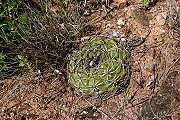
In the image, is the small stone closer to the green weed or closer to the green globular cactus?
the green globular cactus

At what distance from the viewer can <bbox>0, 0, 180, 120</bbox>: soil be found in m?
2.03

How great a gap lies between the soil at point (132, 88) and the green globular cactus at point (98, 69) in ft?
0.54

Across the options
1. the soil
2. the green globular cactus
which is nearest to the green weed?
the soil

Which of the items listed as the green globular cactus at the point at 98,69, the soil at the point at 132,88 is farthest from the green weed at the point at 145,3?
the green globular cactus at the point at 98,69

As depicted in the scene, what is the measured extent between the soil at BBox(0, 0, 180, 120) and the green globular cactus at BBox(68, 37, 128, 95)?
0.54 ft

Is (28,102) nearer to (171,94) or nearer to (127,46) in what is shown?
(127,46)

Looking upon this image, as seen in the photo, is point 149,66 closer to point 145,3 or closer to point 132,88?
point 132,88

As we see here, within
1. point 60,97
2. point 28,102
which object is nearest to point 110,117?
point 60,97

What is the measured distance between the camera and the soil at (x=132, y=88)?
6.66 feet

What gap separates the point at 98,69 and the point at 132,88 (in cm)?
44

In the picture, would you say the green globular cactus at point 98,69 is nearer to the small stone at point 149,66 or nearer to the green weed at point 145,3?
the small stone at point 149,66

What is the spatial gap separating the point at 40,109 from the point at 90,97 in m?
0.53

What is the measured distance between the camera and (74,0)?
280cm

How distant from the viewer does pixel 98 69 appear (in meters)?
2.00
